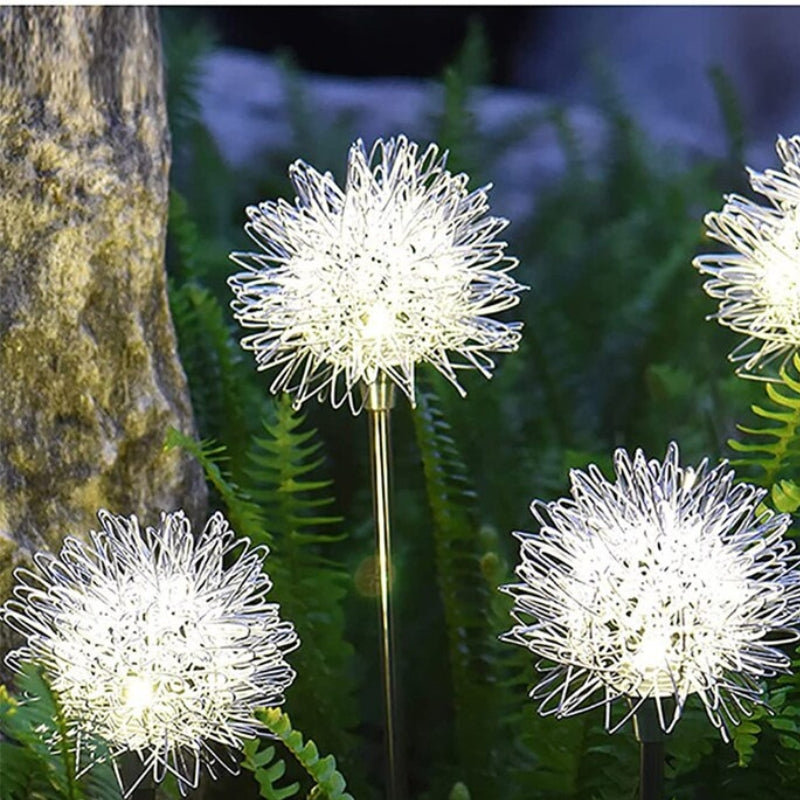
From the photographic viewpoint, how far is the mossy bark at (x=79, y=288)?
1.88ft

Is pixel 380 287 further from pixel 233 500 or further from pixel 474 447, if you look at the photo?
pixel 474 447

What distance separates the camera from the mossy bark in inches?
22.6

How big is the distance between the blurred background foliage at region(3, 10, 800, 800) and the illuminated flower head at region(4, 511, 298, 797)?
0.11ft

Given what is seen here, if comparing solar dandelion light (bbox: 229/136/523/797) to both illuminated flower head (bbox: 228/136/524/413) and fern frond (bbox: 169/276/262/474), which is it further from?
fern frond (bbox: 169/276/262/474)

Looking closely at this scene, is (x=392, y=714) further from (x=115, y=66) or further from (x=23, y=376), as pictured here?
(x=115, y=66)

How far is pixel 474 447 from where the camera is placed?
0.80 metres

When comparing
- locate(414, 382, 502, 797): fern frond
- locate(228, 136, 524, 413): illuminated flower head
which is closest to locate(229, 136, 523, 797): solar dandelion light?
locate(228, 136, 524, 413): illuminated flower head

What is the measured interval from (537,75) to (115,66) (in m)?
1.40

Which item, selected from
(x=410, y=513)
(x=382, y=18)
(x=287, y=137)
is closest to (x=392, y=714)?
(x=410, y=513)

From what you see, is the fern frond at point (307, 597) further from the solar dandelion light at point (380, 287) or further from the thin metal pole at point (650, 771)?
the thin metal pole at point (650, 771)

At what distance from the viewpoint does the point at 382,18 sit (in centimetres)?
190

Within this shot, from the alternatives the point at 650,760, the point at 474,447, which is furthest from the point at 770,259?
the point at 474,447

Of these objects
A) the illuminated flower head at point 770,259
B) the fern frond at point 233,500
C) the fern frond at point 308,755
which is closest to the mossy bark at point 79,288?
the fern frond at point 233,500

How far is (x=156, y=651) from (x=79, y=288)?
200 mm
